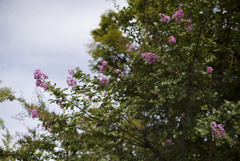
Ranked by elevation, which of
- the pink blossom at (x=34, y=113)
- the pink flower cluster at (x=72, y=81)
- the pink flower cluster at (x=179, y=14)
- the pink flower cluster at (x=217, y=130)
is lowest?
the pink flower cluster at (x=217, y=130)

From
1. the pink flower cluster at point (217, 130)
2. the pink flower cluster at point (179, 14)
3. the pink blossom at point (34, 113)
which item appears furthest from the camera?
the pink blossom at point (34, 113)

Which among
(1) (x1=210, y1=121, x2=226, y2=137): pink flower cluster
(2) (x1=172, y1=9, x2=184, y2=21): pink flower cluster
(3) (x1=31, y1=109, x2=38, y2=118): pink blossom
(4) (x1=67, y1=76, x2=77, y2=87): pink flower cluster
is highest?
(2) (x1=172, y1=9, x2=184, y2=21): pink flower cluster

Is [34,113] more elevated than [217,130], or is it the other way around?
[34,113]

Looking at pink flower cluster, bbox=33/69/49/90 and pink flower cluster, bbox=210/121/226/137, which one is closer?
pink flower cluster, bbox=210/121/226/137

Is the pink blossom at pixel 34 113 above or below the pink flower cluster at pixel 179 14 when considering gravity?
below

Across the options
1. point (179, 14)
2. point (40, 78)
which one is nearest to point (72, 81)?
point (40, 78)

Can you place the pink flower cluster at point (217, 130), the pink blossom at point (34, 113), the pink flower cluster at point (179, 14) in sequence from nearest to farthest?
1. the pink flower cluster at point (217, 130)
2. the pink flower cluster at point (179, 14)
3. the pink blossom at point (34, 113)

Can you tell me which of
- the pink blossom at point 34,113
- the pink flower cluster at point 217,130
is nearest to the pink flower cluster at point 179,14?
the pink flower cluster at point 217,130

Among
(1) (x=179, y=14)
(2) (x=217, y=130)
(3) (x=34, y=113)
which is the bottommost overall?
(2) (x=217, y=130)

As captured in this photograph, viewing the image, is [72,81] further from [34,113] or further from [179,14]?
[179,14]

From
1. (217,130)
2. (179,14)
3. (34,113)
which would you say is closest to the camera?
→ (217,130)

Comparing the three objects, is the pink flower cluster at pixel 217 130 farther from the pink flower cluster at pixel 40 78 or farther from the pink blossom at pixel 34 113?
the pink blossom at pixel 34 113

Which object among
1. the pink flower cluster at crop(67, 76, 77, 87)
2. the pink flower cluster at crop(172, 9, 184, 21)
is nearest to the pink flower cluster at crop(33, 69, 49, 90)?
the pink flower cluster at crop(67, 76, 77, 87)

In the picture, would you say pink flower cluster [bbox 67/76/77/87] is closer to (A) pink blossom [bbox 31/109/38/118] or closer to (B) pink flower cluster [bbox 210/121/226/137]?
(A) pink blossom [bbox 31/109/38/118]
